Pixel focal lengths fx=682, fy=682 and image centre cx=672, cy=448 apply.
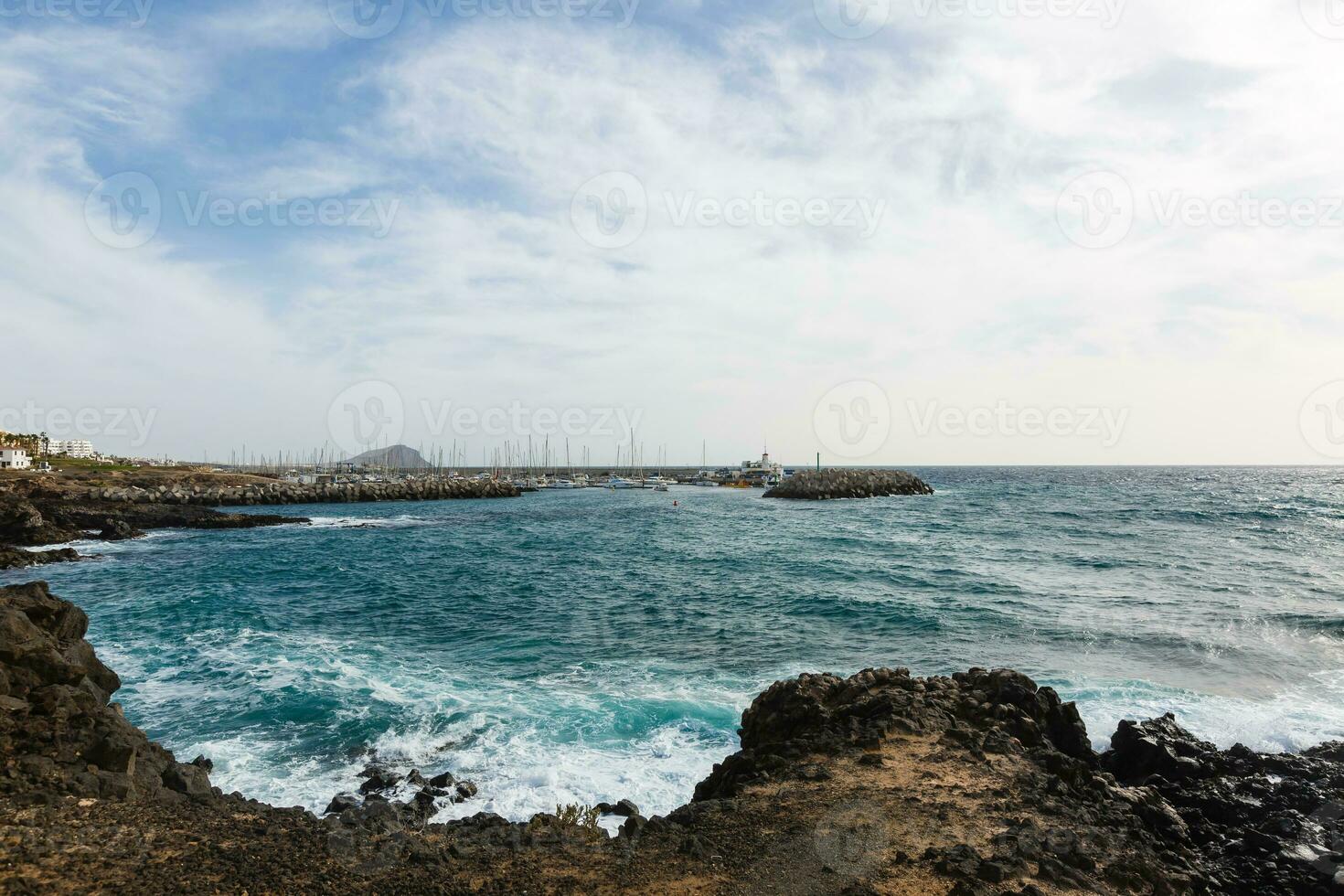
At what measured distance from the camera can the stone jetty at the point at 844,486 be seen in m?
91.8

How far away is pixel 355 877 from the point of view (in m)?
6.50

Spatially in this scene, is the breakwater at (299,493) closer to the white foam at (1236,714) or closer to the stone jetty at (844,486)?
the stone jetty at (844,486)

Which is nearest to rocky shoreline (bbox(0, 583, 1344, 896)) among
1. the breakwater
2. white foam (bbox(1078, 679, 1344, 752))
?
white foam (bbox(1078, 679, 1344, 752))

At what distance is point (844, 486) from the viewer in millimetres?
93438

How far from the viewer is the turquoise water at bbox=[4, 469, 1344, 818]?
12539 millimetres

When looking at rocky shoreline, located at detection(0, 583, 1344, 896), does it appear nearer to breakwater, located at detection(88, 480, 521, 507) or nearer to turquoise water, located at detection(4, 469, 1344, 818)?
turquoise water, located at detection(4, 469, 1344, 818)

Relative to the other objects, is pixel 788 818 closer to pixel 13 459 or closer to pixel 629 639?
pixel 629 639

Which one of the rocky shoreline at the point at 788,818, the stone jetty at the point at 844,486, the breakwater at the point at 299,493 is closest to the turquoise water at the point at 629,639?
the rocky shoreline at the point at 788,818

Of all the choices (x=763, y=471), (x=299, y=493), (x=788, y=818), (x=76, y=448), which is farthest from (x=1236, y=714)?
(x=76, y=448)

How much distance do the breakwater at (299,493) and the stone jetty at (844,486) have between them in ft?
141

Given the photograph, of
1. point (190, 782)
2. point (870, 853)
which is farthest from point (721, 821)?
point (190, 782)

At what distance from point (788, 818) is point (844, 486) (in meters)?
88.5

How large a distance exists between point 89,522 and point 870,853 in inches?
2312

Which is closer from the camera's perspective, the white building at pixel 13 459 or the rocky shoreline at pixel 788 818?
the rocky shoreline at pixel 788 818
